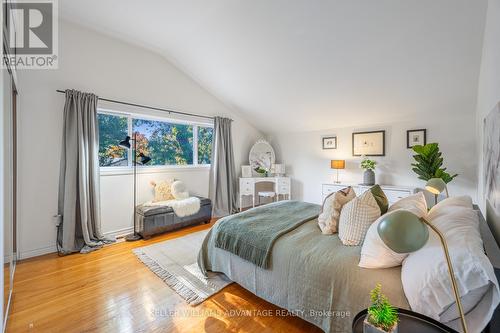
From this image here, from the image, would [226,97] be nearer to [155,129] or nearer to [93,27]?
[155,129]

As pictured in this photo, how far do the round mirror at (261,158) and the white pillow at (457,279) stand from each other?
393cm

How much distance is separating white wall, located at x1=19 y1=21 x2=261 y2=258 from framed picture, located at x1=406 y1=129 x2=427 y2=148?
3.92m

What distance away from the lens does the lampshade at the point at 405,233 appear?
2.25 feet

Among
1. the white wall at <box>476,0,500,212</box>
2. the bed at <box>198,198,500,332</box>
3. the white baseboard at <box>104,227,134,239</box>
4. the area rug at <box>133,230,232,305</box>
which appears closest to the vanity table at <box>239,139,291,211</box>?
the area rug at <box>133,230,232,305</box>

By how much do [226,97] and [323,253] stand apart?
12.1 ft

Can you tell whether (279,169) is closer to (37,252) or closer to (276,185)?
(276,185)

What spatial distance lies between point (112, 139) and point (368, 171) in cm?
425

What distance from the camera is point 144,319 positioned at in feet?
5.49

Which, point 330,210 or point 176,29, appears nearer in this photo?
point 330,210

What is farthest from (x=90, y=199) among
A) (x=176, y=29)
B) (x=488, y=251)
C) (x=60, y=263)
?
(x=488, y=251)

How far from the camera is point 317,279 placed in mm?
1419

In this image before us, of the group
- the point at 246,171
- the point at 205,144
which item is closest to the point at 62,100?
the point at 205,144

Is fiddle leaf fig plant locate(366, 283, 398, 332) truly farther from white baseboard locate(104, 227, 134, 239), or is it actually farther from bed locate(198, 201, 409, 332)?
white baseboard locate(104, 227, 134, 239)

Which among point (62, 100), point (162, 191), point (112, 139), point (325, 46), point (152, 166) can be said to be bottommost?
point (162, 191)
